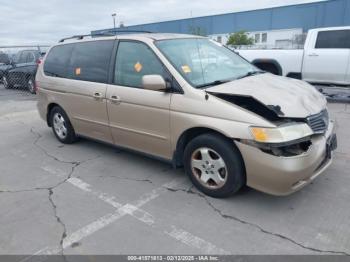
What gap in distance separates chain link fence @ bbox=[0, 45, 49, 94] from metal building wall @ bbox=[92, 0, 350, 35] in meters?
16.8

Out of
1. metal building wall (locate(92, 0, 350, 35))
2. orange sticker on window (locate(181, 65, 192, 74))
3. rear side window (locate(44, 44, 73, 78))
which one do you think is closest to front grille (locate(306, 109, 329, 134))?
orange sticker on window (locate(181, 65, 192, 74))

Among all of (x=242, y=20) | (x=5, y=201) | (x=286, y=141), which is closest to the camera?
(x=286, y=141)

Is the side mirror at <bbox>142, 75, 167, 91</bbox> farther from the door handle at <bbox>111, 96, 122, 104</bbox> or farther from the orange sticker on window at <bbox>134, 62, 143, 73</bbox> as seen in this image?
the door handle at <bbox>111, 96, 122, 104</bbox>

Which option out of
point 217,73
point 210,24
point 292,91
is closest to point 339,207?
point 292,91

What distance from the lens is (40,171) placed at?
4.60 metres

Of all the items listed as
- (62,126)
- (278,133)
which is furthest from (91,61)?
(278,133)

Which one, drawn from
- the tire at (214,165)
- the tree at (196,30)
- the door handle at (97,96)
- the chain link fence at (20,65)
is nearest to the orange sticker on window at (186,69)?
the tire at (214,165)

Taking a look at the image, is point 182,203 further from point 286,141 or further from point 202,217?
point 286,141

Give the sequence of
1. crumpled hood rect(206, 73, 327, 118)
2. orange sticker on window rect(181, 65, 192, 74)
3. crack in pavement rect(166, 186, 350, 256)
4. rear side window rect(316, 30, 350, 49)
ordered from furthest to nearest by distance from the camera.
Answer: rear side window rect(316, 30, 350, 49) → orange sticker on window rect(181, 65, 192, 74) → crumpled hood rect(206, 73, 327, 118) → crack in pavement rect(166, 186, 350, 256)

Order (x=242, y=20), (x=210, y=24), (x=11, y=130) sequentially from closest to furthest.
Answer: (x=11, y=130)
(x=242, y=20)
(x=210, y=24)

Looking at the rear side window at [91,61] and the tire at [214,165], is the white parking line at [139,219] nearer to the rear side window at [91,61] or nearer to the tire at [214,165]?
the tire at [214,165]

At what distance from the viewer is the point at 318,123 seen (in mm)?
3320

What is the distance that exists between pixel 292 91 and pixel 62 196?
297cm

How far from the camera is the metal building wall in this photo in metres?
37.1
